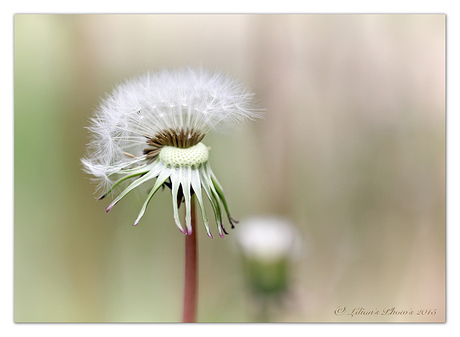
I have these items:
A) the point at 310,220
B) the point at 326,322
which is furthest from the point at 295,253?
the point at 326,322

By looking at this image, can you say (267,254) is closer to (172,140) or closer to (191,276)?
(191,276)

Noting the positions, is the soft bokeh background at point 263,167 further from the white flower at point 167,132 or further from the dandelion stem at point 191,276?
the white flower at point 167,132

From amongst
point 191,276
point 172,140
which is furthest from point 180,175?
point 191,276

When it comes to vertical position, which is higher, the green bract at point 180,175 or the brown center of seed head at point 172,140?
the brown center of seed head at point 172,140

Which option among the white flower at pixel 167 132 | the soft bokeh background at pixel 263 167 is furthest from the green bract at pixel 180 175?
the soft bokeh background at pixel 263 167

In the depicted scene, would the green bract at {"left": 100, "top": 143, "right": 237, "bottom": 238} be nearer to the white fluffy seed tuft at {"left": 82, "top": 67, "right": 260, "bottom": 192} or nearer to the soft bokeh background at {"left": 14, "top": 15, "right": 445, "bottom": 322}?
the white fluffy seed tuft at {"left": 82, "top": 67, "right": 260, "bottom": 192}

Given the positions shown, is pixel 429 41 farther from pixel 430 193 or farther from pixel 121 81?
pixel 121 81

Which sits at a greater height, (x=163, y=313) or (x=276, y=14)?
(x=276, y=14)
